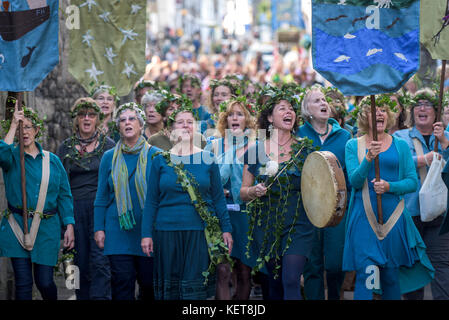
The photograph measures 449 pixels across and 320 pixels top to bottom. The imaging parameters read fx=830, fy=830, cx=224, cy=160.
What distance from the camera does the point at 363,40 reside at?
6941 millimetres

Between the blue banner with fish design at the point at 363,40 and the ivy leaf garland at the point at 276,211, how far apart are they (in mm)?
759

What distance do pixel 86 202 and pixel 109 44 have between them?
2.25 m

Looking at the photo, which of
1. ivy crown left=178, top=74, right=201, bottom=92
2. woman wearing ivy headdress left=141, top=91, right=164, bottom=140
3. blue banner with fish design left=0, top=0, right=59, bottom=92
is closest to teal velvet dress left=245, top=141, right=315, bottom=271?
blue banner with fish design left=0, top=0, right=59, bottom=92

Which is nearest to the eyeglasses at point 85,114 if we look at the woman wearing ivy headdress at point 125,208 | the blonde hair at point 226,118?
the woman wearing ivy headdress at point 125,208

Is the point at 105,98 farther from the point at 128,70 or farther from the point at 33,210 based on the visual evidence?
the point at 33,210

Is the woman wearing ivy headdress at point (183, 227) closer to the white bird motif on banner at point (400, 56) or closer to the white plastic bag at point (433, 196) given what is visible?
the white bird motif on banner at point (400, 56)

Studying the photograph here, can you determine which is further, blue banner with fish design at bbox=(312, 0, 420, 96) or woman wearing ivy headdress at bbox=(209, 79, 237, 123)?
woman wearing ivy headdress at bbox=(209, 79, 237, 123)

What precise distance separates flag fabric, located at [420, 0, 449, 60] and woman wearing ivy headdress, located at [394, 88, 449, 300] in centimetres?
49

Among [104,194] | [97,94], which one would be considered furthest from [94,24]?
[104,194]

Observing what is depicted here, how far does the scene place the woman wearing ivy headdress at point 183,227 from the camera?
6.70 m

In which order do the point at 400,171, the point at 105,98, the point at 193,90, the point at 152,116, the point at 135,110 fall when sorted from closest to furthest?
1. the point at 400,171
2. the point at 135,110
3. the point at 152,116
4. the point at 105,98
5. the point at 193,90

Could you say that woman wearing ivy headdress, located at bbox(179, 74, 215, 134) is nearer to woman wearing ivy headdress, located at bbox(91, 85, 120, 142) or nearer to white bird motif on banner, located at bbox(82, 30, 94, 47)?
woman wearing ivy headdress, located at bbox(91, 85, 120, 142)

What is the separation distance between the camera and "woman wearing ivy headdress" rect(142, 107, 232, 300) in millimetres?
6699

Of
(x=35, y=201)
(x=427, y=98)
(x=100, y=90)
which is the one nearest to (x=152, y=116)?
(x=100, y=90)
